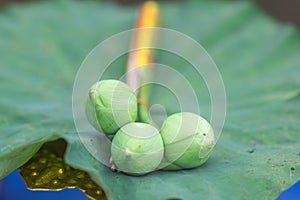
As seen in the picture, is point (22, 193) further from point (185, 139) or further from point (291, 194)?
point (291, 194)

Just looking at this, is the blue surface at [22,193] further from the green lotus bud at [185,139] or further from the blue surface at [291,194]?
the blue surface at [291,194]

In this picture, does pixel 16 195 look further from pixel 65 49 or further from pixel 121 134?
pixel 65 49

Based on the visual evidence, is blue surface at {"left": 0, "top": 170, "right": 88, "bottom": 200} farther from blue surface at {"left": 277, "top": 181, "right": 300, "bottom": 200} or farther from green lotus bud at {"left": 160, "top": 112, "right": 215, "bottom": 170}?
blue surface at {"left": 277, "top": 181, "right": 300, "bottom": 200}

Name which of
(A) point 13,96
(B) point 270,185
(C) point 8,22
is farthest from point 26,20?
(B) point 270,185

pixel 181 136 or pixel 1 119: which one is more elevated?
pixel 181 136

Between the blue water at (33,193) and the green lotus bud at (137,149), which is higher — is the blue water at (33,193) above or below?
below

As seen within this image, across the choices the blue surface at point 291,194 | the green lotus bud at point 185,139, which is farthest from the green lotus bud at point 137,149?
the blue surface at point 291,194

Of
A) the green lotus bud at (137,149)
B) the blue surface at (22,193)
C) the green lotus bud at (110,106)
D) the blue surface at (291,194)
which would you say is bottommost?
the blue surface at (22,193)
